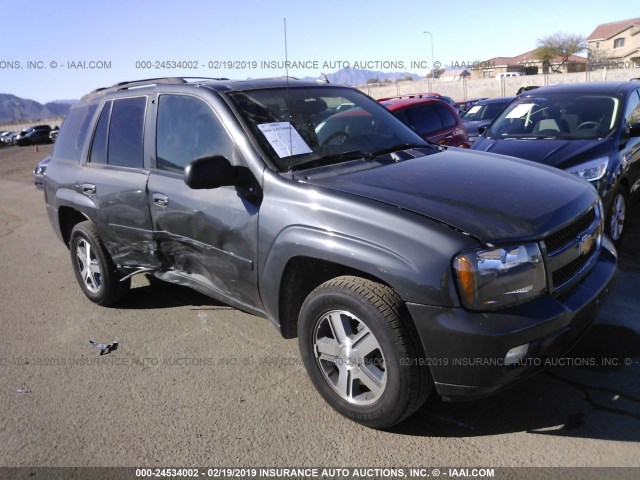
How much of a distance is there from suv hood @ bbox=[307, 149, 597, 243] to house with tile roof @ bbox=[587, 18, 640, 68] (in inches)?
2753

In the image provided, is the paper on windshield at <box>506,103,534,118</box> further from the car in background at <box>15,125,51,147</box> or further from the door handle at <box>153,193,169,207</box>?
the car in background at <box>15,125,51,147</box>

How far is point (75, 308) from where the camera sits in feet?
16.9

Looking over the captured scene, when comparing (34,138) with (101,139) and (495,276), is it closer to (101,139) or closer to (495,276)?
(101,139)

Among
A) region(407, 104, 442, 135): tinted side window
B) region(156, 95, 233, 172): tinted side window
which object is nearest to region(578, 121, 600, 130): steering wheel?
region(407, 104, 442, 135): tinted side window

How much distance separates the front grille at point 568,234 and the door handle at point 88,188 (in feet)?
11.9

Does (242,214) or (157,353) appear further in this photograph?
(157,353)

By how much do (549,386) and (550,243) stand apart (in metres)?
1.03

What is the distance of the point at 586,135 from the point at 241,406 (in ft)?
15.6

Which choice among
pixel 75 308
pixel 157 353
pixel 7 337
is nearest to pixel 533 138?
pixel 157 353

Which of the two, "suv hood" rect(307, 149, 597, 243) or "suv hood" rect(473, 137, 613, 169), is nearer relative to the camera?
"suv hood" rect(307, 149, 597, 243)

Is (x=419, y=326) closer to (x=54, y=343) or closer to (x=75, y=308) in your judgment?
(x=54, y=343)

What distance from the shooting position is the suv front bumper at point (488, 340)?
247 centimetres

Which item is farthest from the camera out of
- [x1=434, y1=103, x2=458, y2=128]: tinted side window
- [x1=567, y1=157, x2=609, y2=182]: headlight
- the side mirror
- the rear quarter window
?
[x1=434, y1=103, x2=458, y2=128]: tinted side window

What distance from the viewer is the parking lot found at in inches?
110
